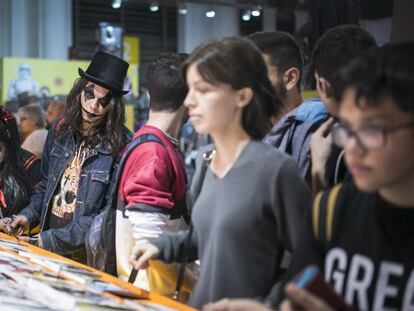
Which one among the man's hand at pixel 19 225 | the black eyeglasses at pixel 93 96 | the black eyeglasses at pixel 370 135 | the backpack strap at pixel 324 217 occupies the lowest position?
the man's hand at pixel 19 225

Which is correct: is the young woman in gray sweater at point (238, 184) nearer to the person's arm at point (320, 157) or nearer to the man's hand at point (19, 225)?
the person's arm at point (320, 157)

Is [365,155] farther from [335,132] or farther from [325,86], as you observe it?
[325,86]

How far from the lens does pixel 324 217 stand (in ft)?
5.42

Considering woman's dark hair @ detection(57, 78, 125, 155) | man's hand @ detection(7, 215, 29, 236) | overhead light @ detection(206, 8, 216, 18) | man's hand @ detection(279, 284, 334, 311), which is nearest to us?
man's hand @ detection(279, 284, 334, 311)

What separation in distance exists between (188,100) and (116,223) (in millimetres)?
1023

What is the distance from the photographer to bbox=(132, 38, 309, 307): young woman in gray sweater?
1.89m

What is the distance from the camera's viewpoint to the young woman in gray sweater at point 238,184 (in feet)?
6.19

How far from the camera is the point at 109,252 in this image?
117 inches

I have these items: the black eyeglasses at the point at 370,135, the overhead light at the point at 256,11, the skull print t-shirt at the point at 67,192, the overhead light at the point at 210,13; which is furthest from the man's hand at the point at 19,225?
the overhead light at the point at 210,13

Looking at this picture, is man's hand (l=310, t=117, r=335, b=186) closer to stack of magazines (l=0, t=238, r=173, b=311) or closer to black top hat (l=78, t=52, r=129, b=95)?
stack of magazines (l=0, t=238, r=173, b=311)

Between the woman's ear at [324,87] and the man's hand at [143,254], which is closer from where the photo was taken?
the man's hand at [143,254]

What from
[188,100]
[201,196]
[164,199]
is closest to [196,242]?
[201,196]

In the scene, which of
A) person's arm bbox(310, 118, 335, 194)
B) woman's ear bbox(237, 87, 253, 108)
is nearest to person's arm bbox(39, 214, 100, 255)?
person's arm bbox(310, 118, 335, 194)

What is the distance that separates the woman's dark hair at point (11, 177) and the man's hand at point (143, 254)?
191 cm
